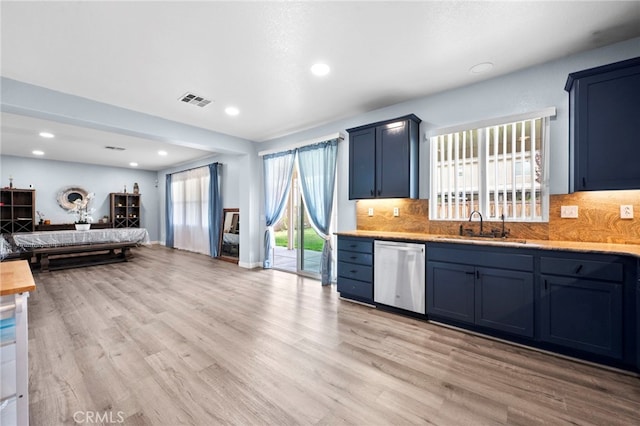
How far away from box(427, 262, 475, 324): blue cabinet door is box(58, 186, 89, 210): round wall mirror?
9414mm

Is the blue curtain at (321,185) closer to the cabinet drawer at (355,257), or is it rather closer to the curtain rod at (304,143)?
the curtain rod at (304,143)

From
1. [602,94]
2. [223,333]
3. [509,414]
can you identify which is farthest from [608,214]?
[223,333]

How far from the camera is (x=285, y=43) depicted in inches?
92.0

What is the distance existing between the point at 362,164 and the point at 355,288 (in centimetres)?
168

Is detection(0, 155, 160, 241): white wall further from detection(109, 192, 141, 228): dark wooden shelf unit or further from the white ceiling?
the white ceiling

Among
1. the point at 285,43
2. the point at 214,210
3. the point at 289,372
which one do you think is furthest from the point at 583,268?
the point at 214,210

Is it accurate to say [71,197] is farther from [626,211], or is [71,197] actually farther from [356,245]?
[626,211]

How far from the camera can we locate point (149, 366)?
2.11 meters

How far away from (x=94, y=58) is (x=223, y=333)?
2930 mm

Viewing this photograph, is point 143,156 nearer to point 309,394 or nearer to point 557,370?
point 309,394

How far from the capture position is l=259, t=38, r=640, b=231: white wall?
2.52 m

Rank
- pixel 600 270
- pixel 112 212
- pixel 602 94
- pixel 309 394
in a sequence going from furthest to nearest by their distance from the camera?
pixel 112 212 → pixel 602 94 → pixel 600 270 → pixel 309 394

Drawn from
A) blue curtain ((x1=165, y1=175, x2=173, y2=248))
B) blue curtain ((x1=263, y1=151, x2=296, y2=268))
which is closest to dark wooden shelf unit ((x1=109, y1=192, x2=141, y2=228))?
blue curtain ((x1=165, y1=175, x2=173, y2=248))

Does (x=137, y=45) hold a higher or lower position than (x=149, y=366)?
higher
